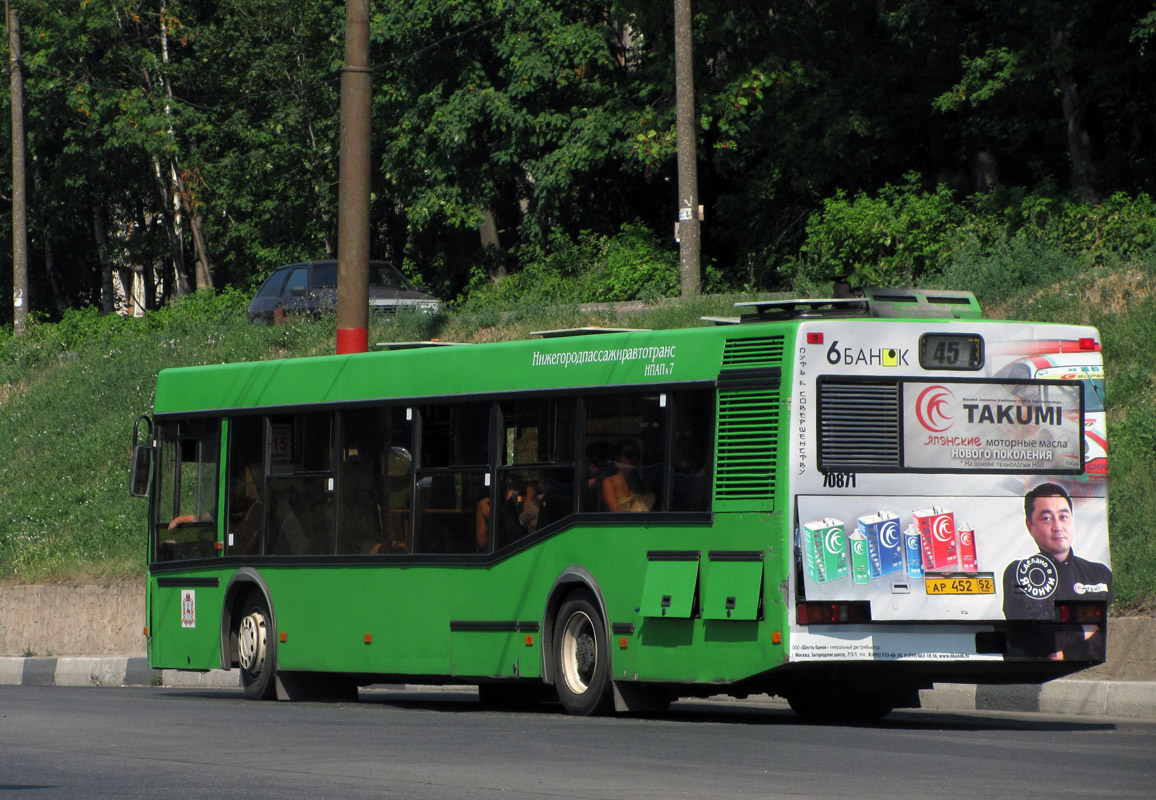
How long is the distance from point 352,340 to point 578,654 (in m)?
5.09

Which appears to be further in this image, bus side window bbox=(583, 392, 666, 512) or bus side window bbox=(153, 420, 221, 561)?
bus side window bbox=(153, 420, 221, 561)

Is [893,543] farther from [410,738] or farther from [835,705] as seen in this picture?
[410,738]

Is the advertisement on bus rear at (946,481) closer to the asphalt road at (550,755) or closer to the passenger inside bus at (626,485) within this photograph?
the asphalt road at (550,755)

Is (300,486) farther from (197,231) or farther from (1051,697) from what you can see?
(197,231)

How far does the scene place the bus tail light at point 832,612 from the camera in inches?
447

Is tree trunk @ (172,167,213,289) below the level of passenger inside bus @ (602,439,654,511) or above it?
above

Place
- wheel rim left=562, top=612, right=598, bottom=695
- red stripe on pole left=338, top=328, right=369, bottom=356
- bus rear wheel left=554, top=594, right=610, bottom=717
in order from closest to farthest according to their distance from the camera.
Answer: bus rear wheel left=554, top=594, right=610, bottom=717 → wheel rim left=562, top=612, right=598, bottom=695 → red stripe on pole left=338, top=328, right=369, bottom=356

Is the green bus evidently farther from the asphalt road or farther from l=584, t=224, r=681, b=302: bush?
l=584, t=224, r=681, b=302: bush

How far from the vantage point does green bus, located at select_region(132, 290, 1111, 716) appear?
11.6m

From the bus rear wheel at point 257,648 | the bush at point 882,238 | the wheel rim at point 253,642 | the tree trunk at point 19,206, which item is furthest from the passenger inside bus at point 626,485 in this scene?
the tree trunk at point 19,206

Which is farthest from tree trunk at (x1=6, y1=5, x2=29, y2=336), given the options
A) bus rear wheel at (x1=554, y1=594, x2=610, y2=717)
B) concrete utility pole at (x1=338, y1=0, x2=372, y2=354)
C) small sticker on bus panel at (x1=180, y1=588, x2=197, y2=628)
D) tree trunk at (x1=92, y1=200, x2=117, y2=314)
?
bus rear wheel at (x1=554, y1=594, x2=610, y2=717)

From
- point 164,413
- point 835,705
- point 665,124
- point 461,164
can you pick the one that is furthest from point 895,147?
point 835,705

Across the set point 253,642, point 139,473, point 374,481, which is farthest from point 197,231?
point 374,481

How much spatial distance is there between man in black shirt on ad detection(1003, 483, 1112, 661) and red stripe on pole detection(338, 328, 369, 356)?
22.7 feet
